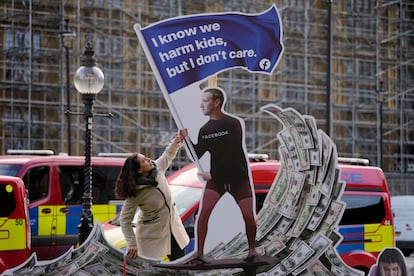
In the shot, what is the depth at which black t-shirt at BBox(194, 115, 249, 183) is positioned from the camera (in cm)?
946

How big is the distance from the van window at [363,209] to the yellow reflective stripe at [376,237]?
0.08m

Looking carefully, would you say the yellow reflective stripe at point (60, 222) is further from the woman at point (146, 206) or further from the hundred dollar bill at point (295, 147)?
the hundred dollar bill at point (295, 147)

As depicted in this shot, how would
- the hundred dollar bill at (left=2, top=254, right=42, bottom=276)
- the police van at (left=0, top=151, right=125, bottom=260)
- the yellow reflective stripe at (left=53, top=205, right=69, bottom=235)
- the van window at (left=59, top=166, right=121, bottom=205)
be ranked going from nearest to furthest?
the hundred dollar bill at (left=2, top=254, right=42, bottom=276) < the police van at (left=0, top=151, right=125, bottom=260) < the yellow reflective stripe at (left=53, top=205, right=69, bottom=235) < the van window at (left=59, top=166, right=121, bottom=205)

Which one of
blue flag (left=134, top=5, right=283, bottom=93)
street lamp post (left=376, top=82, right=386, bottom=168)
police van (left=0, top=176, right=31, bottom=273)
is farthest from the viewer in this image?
street lamp post (left=376, top=82, right=386, bottom=168)

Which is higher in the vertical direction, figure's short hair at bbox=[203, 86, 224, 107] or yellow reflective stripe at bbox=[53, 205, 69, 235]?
figure's short hair at bbox=[203, 86, 224, 107]

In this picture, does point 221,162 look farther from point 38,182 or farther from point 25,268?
point 38,182

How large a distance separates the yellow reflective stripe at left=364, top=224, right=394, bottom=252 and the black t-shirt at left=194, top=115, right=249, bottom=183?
3.09 metres

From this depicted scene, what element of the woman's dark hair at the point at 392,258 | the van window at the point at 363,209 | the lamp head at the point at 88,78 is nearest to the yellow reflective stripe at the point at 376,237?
the van window at the point at 363,209

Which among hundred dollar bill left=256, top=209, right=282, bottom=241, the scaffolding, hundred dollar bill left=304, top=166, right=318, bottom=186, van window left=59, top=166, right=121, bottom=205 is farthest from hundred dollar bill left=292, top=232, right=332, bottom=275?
the scaffolding

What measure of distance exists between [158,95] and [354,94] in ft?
28.2

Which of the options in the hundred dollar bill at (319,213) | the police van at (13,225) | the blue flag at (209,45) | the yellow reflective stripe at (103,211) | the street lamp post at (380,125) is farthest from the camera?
the street lamp post at (380,125)

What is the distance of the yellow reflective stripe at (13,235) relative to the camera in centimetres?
1141

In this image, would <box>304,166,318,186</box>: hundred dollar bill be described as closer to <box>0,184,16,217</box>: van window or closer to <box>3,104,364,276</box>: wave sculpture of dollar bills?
<box>3,104,364,276</box>: wave sculpture of dollar bills

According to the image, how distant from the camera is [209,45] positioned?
9.66 metres
